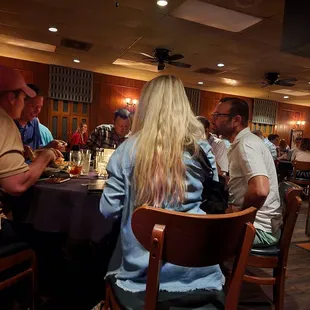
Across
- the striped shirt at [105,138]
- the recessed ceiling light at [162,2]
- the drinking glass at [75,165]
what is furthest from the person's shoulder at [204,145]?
the recessed ceiling light at [162,2]

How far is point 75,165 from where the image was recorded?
6.80 ft

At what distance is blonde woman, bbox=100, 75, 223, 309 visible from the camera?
1.15m

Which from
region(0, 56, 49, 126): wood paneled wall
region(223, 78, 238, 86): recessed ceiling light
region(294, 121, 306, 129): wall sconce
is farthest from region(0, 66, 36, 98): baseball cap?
region(294, 121, 306, 129): wall sconce

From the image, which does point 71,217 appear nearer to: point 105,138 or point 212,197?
point 212,197

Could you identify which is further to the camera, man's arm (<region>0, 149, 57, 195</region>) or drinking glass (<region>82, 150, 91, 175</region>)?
drinking glass (<region>82, 150, 91, 175</region>)

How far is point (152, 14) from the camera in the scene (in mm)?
4430

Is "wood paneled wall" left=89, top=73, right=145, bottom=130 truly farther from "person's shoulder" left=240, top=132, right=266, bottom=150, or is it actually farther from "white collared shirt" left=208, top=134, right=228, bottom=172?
"person's shoulder" left=240, top=132, right=266, bottom=150

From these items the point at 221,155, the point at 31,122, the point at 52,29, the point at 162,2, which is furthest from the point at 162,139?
the point at 52,29

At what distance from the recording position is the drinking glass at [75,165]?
2.01 metres

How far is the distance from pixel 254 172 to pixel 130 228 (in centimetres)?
94

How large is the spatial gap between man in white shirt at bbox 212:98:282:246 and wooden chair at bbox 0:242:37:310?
4.32ft

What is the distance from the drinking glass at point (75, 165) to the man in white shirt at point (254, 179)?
3.56 feet

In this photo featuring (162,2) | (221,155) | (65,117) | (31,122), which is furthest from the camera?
(65,117)

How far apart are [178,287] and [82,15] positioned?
15.2ft
